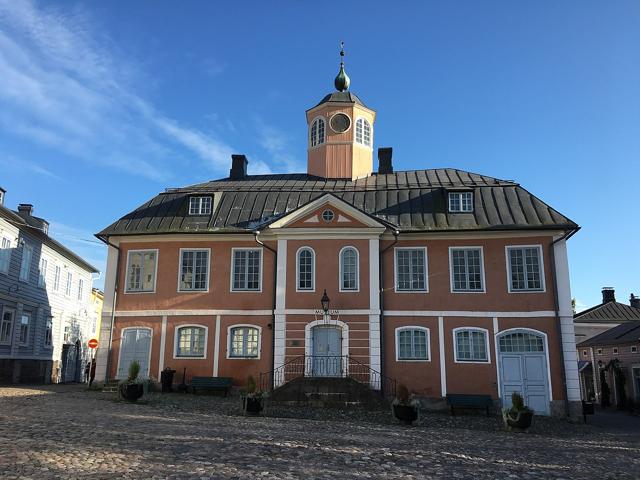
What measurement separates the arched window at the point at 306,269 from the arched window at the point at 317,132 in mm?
7332

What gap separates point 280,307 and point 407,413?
653 centimetres

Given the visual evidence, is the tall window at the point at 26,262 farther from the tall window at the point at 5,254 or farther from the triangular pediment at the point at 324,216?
the triangular pediment at the point at 324,216

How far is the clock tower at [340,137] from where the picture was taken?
2467 cm

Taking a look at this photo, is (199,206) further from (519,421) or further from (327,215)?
(519,421)

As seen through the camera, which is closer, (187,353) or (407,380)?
(407,380)

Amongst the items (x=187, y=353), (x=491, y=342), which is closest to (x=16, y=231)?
(x=187, y=353)

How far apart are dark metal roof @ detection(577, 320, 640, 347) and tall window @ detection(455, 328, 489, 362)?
1548 cm

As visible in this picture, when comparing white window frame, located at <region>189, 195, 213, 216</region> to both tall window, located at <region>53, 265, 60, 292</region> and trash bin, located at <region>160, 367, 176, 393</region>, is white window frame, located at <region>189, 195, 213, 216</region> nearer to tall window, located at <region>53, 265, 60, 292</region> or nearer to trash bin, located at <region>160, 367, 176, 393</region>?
trash bin, located at <region>160, 367, 176, 393</region>

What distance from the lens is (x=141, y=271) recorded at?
20.8 meters

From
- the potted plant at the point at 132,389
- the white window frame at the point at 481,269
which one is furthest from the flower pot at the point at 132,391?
the white window frame at the point at 481,269

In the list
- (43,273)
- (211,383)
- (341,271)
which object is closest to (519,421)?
(341,271)

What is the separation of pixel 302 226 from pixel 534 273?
8068mm

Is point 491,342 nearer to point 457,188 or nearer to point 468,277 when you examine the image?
point 468,277

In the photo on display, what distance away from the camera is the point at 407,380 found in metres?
18.7
